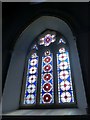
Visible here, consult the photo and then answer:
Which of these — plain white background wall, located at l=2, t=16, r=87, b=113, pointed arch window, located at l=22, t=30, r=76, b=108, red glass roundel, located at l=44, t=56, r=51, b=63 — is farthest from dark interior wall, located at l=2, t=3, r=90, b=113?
red glass roundel, located at l=44, t=56, r=51, b=63

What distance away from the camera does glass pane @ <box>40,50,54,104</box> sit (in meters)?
4.04

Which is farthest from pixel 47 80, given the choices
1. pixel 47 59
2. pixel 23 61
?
pixel 23 61

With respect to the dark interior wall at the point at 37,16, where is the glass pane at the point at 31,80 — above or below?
below

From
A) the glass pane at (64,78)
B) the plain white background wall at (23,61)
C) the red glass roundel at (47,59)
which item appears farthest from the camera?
the red glass roundel at (47,59)

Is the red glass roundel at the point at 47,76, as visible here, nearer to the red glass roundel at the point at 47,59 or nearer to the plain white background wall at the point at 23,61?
the red glass roundel at the point at 47,59

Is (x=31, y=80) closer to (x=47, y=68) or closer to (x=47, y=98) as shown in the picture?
(x=47, y=68)

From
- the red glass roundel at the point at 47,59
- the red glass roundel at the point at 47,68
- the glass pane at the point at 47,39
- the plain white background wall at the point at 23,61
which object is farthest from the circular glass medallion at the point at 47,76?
the glass pane at the point at 47,39

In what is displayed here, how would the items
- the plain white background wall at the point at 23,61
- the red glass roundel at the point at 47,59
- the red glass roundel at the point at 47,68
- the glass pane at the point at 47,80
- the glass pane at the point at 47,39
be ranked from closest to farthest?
1. the plain white background wall at the point at 23,61
2. the glass pane at the point at 47,80
3. the red glass roundel at the point at 47,68
4. the red glass roundel at the point at 47,59
5. the glass pane at the point at 47,39

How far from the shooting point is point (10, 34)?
469 cm

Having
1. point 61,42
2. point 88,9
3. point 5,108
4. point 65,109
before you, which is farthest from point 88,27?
point 5,108

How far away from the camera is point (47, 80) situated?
4.22 m

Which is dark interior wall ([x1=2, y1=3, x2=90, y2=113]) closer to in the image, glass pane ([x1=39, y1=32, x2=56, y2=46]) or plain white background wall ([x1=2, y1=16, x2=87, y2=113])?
plain white background wall ([x1=2, y1=16, x2=87, y2=113])

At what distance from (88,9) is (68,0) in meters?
0.50

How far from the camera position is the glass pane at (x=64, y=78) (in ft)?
12.8
